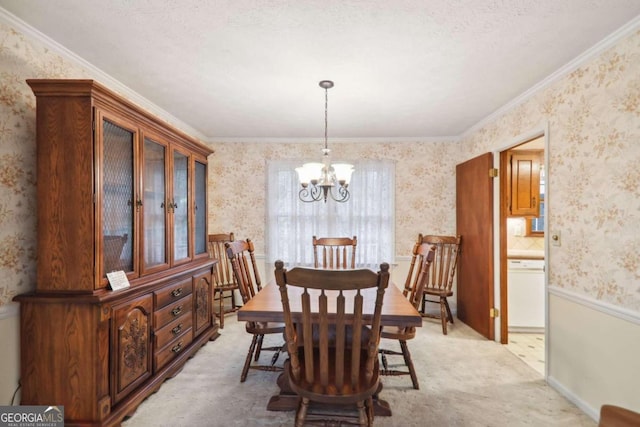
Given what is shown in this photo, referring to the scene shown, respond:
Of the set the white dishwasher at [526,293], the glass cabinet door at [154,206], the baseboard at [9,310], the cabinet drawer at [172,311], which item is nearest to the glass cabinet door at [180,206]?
the glass cabinet door at [154,206]

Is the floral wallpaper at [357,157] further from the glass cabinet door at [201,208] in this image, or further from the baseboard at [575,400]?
the baseboard at [575,400]

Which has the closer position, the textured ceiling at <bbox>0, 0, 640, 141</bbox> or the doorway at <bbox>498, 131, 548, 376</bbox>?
the textured ceiling at <bbox>0, 0, 640, 141</bbox>

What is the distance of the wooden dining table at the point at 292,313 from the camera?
1628mm

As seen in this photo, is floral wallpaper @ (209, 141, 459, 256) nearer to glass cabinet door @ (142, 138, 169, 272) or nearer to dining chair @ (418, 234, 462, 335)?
dining chair @ (418, 234, 462, 335)

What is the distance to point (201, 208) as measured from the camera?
10.2ft

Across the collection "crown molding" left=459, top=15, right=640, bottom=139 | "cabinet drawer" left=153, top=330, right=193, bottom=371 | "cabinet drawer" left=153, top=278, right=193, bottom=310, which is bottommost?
"cabinet drawer" left=153, top=330, right=193, bottom=371

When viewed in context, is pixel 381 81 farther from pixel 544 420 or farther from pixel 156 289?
pixel 544 420

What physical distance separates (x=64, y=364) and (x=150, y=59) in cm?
193

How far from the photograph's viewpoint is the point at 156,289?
217cm

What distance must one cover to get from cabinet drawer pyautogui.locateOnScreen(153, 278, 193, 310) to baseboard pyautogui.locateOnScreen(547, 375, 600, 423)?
2.91 m

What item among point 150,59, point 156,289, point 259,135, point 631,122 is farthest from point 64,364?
point 631,122

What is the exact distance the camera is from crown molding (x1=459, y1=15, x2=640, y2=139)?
67.3 inches

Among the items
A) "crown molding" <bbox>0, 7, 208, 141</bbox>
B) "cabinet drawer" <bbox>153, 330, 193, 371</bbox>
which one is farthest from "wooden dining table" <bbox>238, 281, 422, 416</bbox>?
"crown molding" <bbox>0, 7, 208, 141</bbox>

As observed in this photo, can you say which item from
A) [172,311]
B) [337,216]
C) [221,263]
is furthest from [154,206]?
[337,216]
